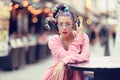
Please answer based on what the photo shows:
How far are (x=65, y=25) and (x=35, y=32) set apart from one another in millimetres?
2987

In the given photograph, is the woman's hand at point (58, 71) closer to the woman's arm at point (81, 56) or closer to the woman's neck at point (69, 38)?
the woman's arm at point (81, 56)

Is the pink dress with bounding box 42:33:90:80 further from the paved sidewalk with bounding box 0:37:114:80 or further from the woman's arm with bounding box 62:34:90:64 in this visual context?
the paved sidewalk with bounding box 0:37:114:80

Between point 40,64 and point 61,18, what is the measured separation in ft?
10.1

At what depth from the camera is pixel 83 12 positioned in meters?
7.99

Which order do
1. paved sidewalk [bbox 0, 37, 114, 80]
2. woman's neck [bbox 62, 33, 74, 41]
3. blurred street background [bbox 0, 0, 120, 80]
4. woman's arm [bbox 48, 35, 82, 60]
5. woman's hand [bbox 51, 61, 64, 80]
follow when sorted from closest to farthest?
woman's hand [bbox 51, 61, 64, 80]
woman's arm [bbox 48, 35, 82, 60]
woman's neck [bbox 62, 33, 74, 41]
blurred street background [bbox 0, 0, 120, 80]
paved sidewalk [bbox 0, 37, 114, 80]

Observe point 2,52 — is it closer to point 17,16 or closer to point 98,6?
point 17,16

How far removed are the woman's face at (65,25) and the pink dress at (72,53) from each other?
114 millimetres

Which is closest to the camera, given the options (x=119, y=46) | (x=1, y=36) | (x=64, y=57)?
(x=64, y=57)

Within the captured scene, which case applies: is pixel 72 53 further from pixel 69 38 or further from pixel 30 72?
pixel 30 72

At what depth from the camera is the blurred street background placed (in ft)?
25.5

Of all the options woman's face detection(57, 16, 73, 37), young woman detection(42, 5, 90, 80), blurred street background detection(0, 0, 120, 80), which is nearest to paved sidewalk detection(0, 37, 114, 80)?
blurred street background detection(0, 0, 120, 80)

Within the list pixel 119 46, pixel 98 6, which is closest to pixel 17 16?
pixel 98 6

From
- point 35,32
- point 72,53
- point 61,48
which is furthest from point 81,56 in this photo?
point 35,32

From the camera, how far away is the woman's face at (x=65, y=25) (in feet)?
16.1
